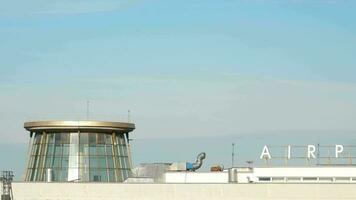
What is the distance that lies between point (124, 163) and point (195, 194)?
25509mm

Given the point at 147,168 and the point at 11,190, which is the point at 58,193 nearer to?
the point at 11,190

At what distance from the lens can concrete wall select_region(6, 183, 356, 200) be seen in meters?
81.6

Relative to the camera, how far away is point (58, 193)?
289 feet

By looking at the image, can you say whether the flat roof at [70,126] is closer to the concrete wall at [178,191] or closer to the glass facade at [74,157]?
the glass facade at [74,157]

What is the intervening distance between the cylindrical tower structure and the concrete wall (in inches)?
474

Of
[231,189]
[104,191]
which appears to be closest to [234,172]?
[231,189]

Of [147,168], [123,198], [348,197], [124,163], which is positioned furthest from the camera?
[124,163]

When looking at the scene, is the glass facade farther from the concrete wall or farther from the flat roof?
the concrete wall

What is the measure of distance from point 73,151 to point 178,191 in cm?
2170

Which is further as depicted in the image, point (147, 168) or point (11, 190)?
point (147, 168)

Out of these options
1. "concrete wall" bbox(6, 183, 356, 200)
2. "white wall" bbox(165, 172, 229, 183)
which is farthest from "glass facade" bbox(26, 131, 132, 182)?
"white wall" bbox(165, 172, 229, 183)

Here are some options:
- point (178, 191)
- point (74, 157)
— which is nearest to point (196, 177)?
point (178, 191)

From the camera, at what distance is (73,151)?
103062 mm

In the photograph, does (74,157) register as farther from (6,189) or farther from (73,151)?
(6,189)
